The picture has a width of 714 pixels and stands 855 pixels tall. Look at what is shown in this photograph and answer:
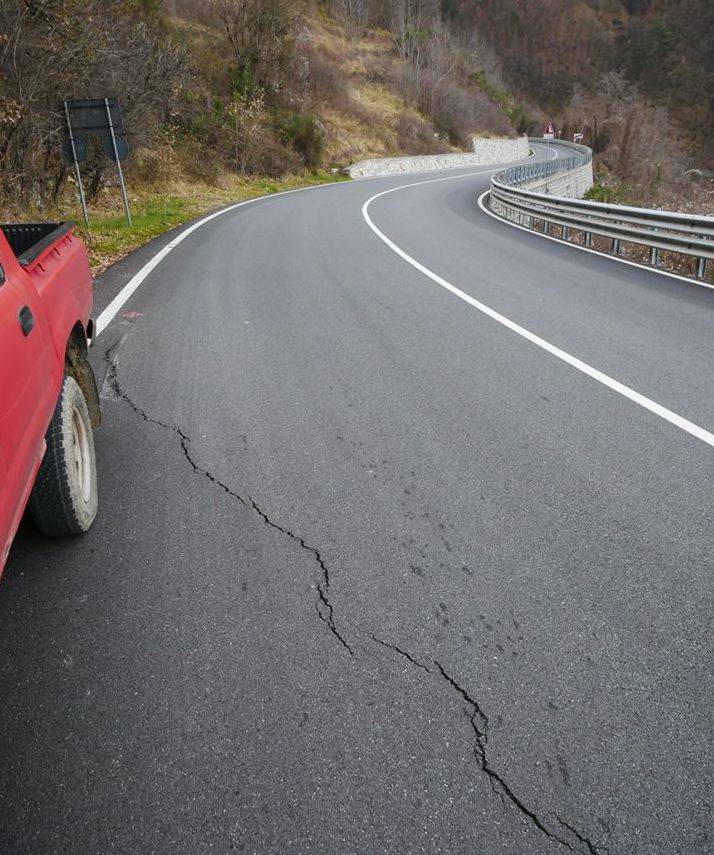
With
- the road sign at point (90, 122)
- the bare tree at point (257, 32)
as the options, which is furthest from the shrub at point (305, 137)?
the road sign at point (90, 122)

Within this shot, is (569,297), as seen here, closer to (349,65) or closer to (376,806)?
(376,806)

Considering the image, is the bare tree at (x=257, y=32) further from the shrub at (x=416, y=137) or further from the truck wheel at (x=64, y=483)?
the truck wheel at (x=64, y=483)

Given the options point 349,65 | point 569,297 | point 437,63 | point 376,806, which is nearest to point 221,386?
point 376,806

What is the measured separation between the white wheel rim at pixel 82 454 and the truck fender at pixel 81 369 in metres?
0.37

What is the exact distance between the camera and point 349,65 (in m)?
63.8

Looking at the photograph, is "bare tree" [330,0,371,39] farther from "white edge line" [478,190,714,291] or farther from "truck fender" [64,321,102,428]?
"truck fender" [64,321,102,428]

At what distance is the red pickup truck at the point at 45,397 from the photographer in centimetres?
238

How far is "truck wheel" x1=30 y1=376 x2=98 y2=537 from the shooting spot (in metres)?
2.97

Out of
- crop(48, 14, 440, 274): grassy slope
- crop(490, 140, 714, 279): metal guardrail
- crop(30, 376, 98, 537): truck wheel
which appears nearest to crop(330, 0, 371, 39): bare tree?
crop(48, 14, 440, 274): grassy slope

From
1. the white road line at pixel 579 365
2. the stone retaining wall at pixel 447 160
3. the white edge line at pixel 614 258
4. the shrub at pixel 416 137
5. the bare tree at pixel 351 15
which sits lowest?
the white edge line at pixel 614 258

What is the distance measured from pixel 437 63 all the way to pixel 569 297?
72.0m

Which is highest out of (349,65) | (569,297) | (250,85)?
(349,65)

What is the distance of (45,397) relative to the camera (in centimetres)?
285

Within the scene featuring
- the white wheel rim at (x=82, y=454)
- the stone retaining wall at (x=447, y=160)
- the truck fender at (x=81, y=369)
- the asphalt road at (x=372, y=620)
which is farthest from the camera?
the stone retaining wall at (x=447, y=160)
